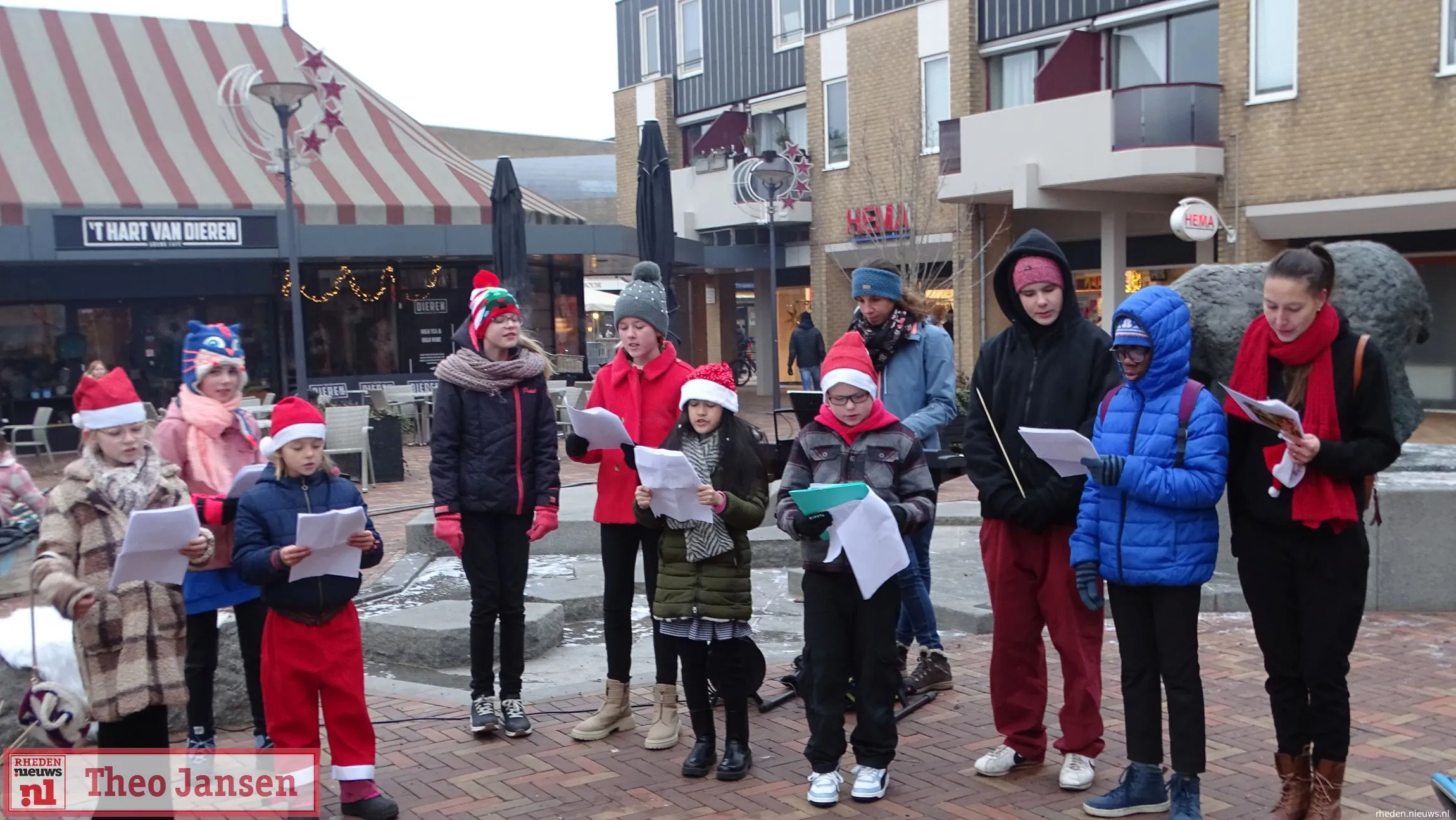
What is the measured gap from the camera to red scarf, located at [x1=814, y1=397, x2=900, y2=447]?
451 cm

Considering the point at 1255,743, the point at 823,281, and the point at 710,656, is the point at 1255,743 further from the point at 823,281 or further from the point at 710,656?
the point at 823,281

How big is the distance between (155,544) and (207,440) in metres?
1.08

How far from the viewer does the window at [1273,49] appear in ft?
58.0

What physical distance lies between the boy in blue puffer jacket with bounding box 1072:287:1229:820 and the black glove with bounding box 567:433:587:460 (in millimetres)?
2017

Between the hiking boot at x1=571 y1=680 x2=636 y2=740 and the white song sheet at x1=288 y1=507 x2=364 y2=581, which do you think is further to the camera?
the hiking boot at x1=571 y1=680 x2=636 y2=740

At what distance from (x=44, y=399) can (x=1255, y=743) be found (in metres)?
20.1

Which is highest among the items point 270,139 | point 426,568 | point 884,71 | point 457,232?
point 884,71

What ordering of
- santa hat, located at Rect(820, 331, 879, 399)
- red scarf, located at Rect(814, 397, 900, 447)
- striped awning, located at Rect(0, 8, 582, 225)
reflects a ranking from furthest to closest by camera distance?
1. striped awning, located at Rect(0, 8, 582, 225)
2. red scarf, located at Rect(814, 397, 900, 447)
3. santa hat, located at Rect(820, 331, 879, 399)

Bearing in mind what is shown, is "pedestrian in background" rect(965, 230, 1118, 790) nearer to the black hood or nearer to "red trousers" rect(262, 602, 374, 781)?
the black hood

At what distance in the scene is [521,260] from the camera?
15664mm

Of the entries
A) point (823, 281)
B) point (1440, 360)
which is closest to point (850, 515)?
point (1440, 360)

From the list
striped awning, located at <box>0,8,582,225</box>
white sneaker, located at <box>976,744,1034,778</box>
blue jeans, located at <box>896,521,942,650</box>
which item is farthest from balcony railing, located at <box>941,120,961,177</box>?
white sneaker, located at <box>976,744,1034,778</box>

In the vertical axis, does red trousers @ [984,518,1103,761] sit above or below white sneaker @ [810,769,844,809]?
above

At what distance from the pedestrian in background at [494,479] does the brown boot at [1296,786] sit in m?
2.89
